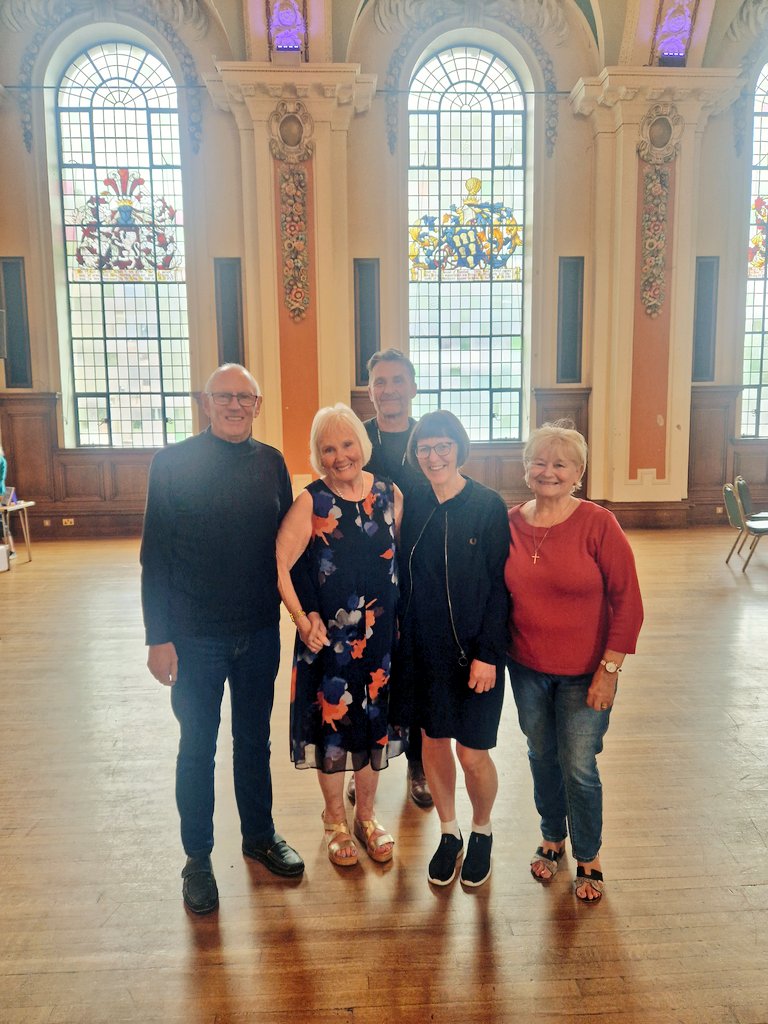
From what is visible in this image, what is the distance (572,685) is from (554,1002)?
2.77ft

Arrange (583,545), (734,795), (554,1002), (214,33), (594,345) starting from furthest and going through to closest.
→ (594,345)
(214,33)
(734,795)
(583,545)
(554,1002)

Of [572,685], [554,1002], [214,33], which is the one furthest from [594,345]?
[554,1002]

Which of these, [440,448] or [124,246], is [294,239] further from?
[440,448]

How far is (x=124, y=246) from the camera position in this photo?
9.61 m

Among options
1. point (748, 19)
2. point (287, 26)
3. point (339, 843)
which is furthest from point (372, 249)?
point (339, 843)

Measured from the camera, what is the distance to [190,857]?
2.34 metres

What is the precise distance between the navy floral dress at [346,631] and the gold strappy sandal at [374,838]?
0.34 metres

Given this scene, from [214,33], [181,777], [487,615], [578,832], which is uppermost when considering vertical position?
[214,33]

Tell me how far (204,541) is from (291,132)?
26.2 feet

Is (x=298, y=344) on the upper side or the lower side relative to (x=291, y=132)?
lower

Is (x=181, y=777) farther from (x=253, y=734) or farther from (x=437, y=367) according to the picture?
(x=437, y=367)

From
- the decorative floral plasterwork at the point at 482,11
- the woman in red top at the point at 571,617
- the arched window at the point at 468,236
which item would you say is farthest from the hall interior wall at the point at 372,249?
the woman in red top at the point at 571,617

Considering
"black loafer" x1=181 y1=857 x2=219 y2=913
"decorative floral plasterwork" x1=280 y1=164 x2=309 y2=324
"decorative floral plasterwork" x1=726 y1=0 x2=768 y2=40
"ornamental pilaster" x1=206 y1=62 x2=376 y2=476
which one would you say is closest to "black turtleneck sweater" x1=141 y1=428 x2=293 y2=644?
"black loafer" x1=181 y1=857 x2=219 y2=913

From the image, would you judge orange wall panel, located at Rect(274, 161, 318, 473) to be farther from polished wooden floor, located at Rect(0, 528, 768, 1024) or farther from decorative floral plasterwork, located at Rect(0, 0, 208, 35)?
polished wooden floor, located at Rect(0, 528, 768, 1024)
